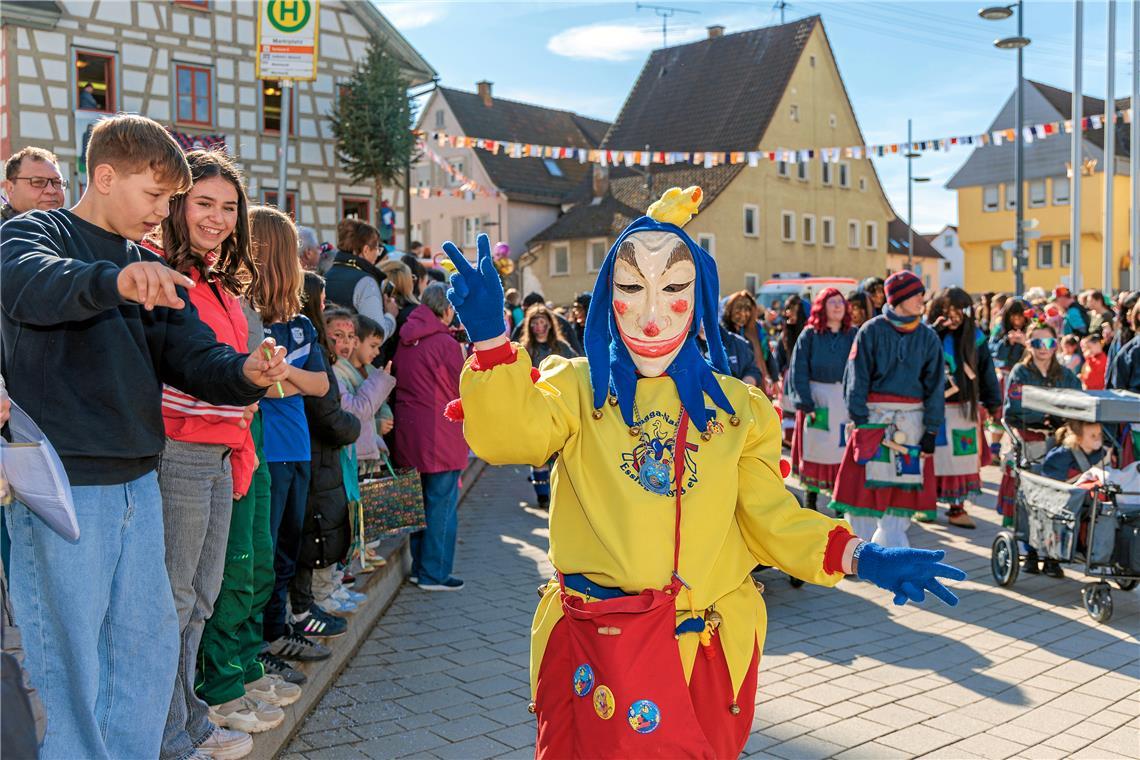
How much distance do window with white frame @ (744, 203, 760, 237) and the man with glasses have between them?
118ft

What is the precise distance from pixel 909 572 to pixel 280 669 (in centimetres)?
291

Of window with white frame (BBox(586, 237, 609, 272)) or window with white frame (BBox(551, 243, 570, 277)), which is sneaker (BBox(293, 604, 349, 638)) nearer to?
window with white frame (BBox(586, 237, 609, 272))

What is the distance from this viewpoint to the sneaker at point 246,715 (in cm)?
390

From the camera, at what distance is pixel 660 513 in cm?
285

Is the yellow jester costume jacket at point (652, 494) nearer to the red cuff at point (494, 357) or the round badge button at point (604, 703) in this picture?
the red cuff at point (494, 357)

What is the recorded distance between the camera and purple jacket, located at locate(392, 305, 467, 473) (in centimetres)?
670

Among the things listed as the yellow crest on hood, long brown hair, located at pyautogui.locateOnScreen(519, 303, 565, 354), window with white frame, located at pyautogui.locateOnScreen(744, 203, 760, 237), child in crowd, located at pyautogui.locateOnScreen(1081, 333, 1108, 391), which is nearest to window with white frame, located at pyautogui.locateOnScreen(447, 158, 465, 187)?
window with white frame, located at pyautogui.locateOnScreen(744, 203, 760, 237)

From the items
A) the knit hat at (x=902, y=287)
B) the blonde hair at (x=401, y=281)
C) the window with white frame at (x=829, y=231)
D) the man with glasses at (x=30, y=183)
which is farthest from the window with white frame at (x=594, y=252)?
the man with glasses at (x=30, y=183)

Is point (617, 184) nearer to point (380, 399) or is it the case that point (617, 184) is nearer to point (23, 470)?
point (380, 399)

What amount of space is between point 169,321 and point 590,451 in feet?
4.18

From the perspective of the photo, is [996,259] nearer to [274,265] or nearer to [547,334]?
[547,334]

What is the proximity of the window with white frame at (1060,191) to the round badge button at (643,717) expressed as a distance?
164ft

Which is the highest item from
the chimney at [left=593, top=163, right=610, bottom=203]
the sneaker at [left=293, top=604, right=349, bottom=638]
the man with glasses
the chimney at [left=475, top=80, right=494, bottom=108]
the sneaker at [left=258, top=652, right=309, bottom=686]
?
the chimney at [left=475, top=80, right=494, bottom=108]

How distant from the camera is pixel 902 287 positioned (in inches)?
283
